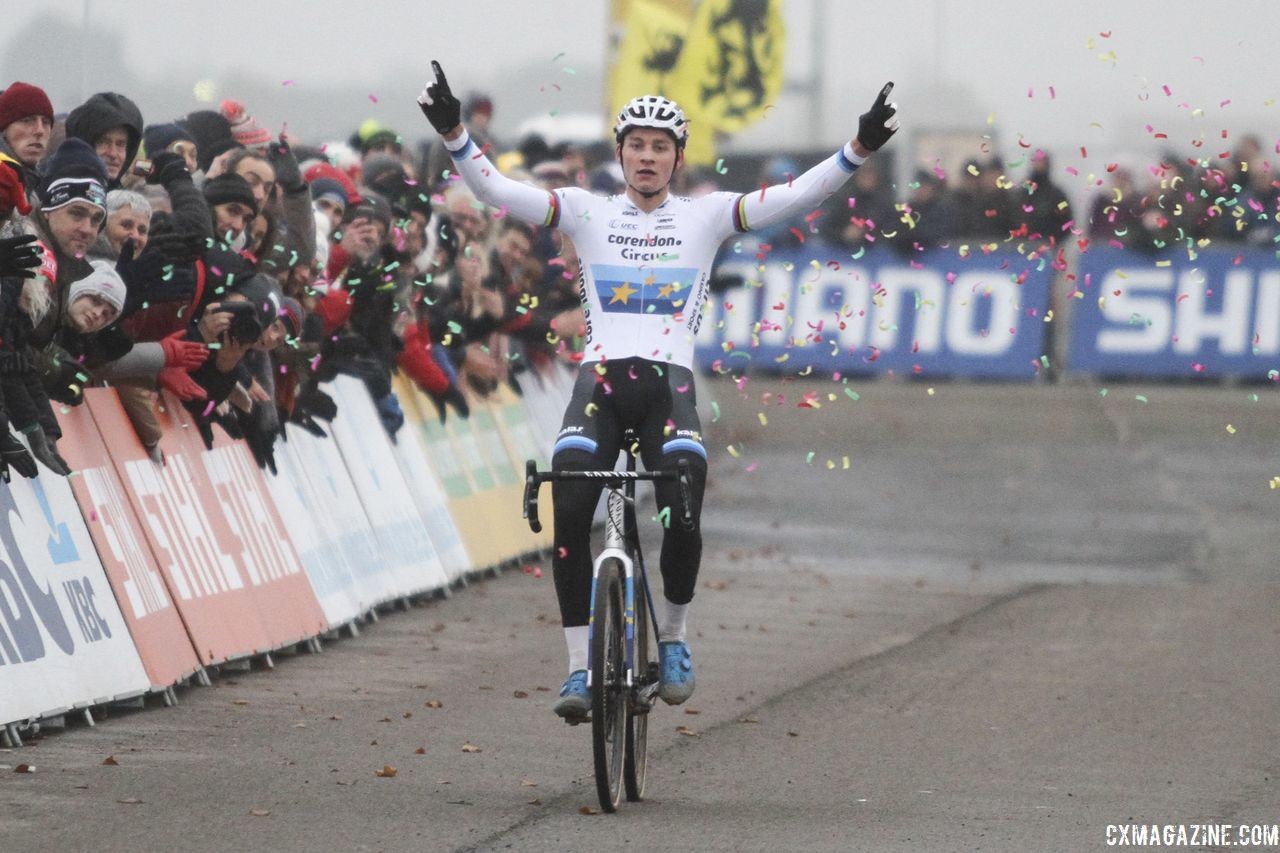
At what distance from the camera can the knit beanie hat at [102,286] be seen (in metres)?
9.91

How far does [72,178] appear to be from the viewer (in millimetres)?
9805

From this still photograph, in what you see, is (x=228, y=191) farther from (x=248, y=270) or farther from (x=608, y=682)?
(x=608, y=682)

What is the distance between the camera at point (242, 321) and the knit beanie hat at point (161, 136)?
0.90m

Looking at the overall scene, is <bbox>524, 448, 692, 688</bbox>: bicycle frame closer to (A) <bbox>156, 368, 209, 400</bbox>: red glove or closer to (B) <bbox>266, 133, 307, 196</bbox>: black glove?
(A) <bbox>156, 368, 209, 400</bbox>: red glove

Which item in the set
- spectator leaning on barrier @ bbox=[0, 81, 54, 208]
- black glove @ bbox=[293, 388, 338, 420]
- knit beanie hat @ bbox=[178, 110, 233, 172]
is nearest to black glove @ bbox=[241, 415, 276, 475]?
black glove @ bbox=[293, 388, 338, 420]

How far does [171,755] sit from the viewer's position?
9.05 meters

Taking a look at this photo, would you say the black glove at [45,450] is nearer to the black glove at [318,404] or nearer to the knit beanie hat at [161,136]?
the knit beanie hat at [161,136]

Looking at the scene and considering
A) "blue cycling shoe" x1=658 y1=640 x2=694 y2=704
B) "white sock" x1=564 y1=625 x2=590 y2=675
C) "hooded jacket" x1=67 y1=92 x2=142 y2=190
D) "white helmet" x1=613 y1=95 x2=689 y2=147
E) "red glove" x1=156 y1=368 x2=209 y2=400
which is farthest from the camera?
"red glove" x1=156 y1=368 x2=209 y2=400

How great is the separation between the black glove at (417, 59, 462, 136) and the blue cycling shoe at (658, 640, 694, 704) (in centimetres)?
207

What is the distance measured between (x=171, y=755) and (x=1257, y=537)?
1152cm

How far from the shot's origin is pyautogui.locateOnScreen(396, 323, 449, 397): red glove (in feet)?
48.8

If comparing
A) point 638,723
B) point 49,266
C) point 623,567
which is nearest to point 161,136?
point 49,266

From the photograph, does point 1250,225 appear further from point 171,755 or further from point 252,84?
point 171,755

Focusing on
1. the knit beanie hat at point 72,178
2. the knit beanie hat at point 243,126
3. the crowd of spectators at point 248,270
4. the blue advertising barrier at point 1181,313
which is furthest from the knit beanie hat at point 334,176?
the blue advertising barrier at point 1181,313
